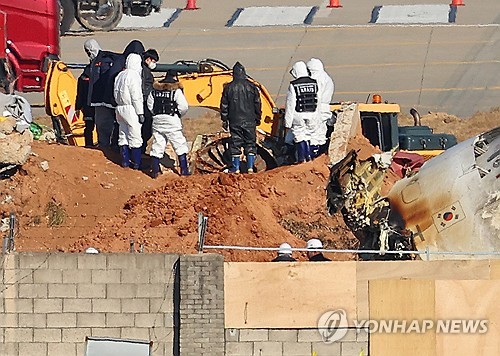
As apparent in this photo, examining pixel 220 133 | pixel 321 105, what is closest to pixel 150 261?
pixel 321 105

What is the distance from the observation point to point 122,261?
16.2 m

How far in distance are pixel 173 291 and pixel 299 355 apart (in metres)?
1.49

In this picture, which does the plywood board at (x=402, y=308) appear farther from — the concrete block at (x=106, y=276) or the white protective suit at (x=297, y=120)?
the white protective suit at (x=297, y=120)

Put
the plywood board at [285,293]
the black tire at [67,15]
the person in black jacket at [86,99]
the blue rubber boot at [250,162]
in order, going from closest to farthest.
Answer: the plywood board at [285,293] → the blue rubber boot at [250,162] → the person in black jacket at [86,99] → the black tire at [67,15]

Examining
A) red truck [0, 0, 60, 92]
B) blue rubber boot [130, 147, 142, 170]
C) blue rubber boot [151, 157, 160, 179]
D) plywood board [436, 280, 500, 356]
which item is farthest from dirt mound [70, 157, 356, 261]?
red truck [0, 0, 60, 92]

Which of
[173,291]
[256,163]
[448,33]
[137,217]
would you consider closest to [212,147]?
[256,163]

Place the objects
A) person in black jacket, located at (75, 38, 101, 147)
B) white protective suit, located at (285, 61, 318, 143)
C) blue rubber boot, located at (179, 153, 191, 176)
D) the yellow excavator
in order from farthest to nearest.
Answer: person in black jacket, located at (75, 38, 101, 147) → the yellow excavator → blue rubber boot, located at (179, 153, 191, 176) → white protective suit, located at (285, 61, 318, 143)

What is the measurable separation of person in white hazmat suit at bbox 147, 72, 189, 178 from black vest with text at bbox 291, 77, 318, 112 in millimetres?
1620

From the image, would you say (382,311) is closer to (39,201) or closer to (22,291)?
(22,291)

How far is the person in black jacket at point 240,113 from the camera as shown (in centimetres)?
2220

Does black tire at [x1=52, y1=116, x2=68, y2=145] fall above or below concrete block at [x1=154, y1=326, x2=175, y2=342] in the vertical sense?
above

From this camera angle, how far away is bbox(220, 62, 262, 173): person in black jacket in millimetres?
22203

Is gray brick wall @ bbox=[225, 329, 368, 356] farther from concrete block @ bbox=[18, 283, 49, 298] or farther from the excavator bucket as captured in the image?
the excavator bucket

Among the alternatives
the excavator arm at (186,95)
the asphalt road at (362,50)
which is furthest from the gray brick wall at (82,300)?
the asphalt road at (362,50)
